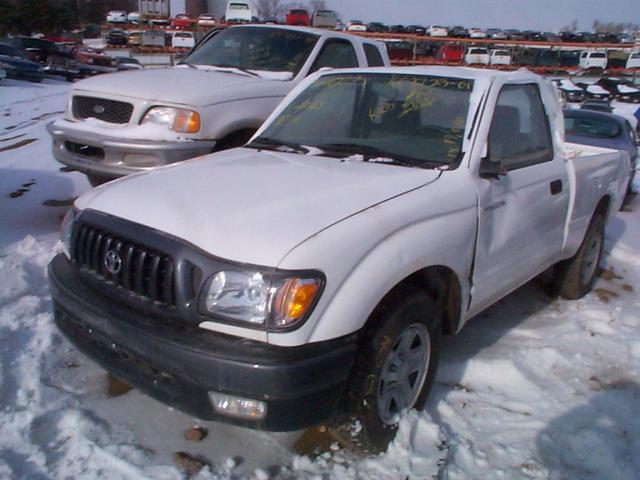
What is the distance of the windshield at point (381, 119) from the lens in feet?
11.4

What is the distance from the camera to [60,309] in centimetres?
295

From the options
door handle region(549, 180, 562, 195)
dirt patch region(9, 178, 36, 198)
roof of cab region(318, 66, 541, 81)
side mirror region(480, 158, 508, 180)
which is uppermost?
roof of cab region(318, 66, 541, 81)

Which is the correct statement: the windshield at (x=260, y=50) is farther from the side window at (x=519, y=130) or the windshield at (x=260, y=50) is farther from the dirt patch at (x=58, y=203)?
the side window at (x=519, y=130)

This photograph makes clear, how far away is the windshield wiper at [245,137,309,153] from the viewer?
3.70m

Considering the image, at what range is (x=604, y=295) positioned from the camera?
5332 millimetres

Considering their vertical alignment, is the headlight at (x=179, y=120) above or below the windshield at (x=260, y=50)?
below

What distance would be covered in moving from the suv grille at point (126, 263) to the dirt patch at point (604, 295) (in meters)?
4.00

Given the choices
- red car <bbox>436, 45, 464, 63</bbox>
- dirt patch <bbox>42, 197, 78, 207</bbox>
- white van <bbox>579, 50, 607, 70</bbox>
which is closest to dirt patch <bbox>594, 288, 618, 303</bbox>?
dirt patch <bbox>42, 197, 78, 207</bbox>

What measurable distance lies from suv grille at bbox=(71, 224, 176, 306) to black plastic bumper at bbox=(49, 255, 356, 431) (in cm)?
11

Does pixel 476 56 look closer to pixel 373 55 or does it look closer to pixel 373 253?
pixel 373 55

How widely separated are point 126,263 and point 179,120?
264cm

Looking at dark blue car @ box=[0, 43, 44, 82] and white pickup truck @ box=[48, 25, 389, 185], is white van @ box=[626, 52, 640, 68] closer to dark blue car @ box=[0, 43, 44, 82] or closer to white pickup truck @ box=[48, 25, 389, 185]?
dark blue car @ box=[0, 43, 44, 82]

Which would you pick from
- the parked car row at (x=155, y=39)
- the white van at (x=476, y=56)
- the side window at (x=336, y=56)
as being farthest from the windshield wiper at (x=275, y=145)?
the white van at (x=476, y=56)

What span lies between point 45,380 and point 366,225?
6.48 ft
